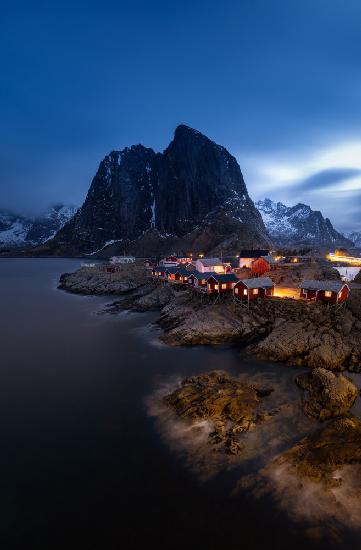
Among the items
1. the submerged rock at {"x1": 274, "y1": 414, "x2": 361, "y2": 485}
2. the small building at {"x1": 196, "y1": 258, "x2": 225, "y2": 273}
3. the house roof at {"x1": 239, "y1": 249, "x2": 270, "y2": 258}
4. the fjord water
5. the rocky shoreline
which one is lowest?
the fjord water

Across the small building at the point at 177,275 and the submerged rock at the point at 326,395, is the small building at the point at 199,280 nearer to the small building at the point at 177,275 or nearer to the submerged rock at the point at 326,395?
the small building at the point at 177,275

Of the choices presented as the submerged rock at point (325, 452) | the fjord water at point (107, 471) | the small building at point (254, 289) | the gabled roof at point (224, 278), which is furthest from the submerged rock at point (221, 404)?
the gabled roof at point (224, 278)

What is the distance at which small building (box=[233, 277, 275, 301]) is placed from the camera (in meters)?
41.7

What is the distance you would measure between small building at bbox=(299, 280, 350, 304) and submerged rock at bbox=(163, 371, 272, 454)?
1810 cm

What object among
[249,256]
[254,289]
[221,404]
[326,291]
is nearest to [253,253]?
[249,256]

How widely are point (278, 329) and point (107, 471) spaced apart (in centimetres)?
2301

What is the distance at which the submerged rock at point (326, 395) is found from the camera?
839 inches

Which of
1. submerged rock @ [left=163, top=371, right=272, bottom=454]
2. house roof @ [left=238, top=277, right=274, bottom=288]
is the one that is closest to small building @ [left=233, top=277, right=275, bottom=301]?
house roof @ [left=238, top=277, right=274, bottom=288]

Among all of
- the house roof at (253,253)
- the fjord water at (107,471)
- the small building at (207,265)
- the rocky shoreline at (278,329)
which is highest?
the house roof at (253,253)

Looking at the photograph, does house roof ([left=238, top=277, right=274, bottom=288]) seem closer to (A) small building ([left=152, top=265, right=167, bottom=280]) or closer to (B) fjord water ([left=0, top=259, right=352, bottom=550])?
(B) fjord water ([left=0, top=259, right=352, bottom=550])

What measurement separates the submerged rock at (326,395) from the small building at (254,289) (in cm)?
1751

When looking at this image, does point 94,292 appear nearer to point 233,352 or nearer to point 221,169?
point 233,352

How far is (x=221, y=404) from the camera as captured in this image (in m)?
21.8

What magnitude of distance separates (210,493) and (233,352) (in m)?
18.5
